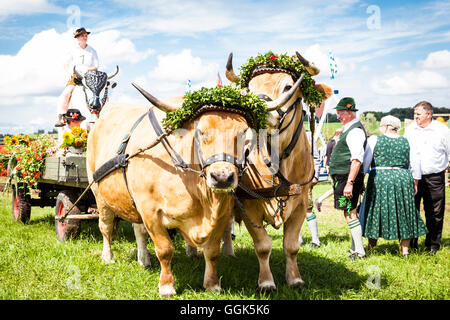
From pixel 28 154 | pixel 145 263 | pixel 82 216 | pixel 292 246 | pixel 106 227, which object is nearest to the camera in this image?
pixel 292 246

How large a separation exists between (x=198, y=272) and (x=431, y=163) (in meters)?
4.03

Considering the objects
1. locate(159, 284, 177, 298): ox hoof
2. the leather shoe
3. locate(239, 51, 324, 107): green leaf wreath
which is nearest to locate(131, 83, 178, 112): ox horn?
locate(239, 51, 324, 107): green leaf wreath

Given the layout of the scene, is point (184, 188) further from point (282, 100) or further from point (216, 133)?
point (282, 100)

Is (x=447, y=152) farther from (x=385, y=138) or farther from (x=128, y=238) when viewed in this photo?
(x=128, y=238)

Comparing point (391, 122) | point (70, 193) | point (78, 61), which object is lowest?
point (70, 193)

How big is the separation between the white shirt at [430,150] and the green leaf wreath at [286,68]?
265 centimetres

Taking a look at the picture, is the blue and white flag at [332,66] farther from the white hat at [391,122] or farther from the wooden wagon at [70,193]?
the wooden wagon at [70,193]

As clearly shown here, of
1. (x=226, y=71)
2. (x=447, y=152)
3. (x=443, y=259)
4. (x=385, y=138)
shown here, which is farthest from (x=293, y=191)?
(x=447, y=152)

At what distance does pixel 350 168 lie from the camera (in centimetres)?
575

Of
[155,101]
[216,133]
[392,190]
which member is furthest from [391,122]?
[155,101]

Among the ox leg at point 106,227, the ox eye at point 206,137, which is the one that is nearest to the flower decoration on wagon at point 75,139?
the ox leg at point 106,227

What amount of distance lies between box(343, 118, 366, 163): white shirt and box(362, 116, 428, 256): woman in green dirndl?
32cm

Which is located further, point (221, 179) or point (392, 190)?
point (392, 190)

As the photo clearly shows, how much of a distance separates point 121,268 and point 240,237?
2.71 meters
